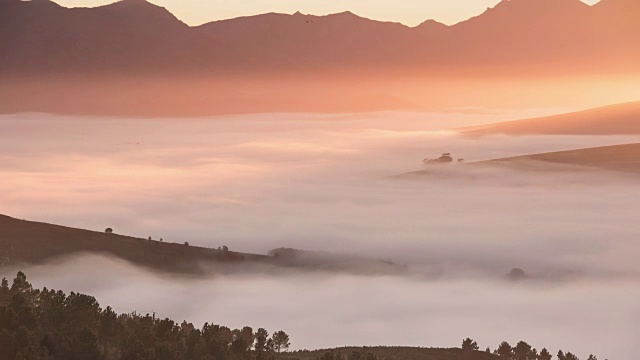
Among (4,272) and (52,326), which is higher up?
(4,272)

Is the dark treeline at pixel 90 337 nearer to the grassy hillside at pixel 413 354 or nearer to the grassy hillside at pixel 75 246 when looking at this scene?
the grassy hillside at pixel 413 354

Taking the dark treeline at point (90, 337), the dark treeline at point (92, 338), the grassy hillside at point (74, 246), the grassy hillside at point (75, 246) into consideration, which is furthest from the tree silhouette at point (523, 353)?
the grassy hillside at point (74, 246)

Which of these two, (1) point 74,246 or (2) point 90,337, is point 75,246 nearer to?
(1) point 74,246

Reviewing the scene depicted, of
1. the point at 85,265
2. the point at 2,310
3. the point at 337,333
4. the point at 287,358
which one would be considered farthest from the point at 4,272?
the point at 2,310

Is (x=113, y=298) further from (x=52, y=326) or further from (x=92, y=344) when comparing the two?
(x=92, y=344)

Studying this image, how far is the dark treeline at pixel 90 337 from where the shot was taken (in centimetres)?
5884

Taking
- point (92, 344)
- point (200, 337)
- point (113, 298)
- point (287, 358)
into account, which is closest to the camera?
point (92, 344)

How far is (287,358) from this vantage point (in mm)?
86312

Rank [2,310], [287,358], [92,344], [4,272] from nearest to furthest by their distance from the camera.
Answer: [92,344] < [2,310] < [287,358] < [4,272]

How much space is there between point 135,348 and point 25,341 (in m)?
7.05

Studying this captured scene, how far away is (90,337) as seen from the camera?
59312 millimetres

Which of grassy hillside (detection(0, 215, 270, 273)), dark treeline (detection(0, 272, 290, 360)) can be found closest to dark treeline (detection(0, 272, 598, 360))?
dark treeline (detection(0, 272, 290, 360))

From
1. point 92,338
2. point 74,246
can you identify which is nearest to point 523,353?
point 92,338

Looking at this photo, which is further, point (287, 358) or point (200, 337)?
point (287, 358)
